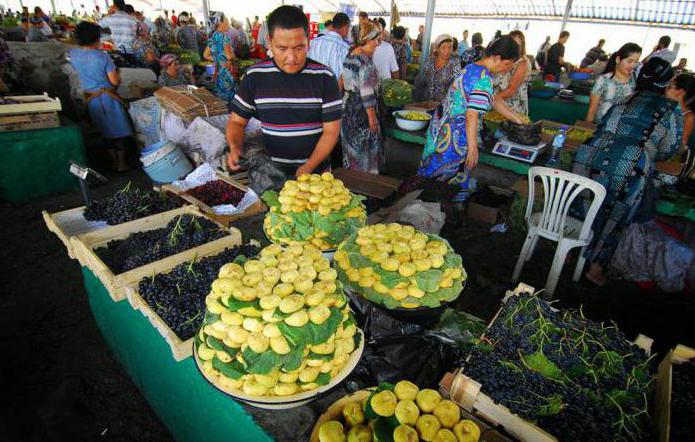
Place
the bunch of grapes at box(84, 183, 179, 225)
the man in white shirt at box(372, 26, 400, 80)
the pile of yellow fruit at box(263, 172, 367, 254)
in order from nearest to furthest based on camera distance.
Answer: the pile of yellow fruit at box(263, 172, 367, 254) < the bunch of grapes at box(84, 183, 179, 225) < the man in white shirt at box(372, 26, 400, 80)

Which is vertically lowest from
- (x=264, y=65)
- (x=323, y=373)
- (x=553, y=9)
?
(x=323, y=373)

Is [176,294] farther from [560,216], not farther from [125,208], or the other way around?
[560,216]

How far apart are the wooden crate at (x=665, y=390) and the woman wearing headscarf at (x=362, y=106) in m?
4.12

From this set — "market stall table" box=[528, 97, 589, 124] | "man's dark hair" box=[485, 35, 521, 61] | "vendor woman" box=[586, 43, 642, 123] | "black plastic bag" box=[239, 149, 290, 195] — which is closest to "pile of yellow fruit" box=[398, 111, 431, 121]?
"man's dark hair" box=[485, 35, 521, 61]

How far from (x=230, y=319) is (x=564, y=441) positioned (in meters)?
1.22

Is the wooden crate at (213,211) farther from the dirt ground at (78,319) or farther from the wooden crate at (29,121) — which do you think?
the wooden crate at (29,121)

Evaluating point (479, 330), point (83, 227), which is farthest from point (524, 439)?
point (83, 227)

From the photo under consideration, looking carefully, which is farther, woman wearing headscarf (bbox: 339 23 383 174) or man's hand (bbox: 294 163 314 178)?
woman wearing headscarf (bbox: 339 23 383 174)

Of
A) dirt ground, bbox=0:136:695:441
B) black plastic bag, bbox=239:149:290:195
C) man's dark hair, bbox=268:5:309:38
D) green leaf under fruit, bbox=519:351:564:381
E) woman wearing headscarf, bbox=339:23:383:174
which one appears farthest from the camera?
woman wearing headscarf, bbox=339:23:383:174

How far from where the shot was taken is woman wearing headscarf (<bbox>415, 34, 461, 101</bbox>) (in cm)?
641

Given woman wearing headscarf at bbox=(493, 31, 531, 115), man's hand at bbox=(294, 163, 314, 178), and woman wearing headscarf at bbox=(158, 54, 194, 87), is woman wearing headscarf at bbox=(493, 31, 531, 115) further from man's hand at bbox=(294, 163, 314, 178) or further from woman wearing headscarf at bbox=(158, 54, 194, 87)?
woman wearing headscarf at bbox=(158, 54, 194, 87)

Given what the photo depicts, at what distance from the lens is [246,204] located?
426 cm

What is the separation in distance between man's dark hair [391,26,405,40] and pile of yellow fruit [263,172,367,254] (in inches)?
357

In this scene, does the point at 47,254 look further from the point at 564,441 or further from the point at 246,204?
the point at 564,441
